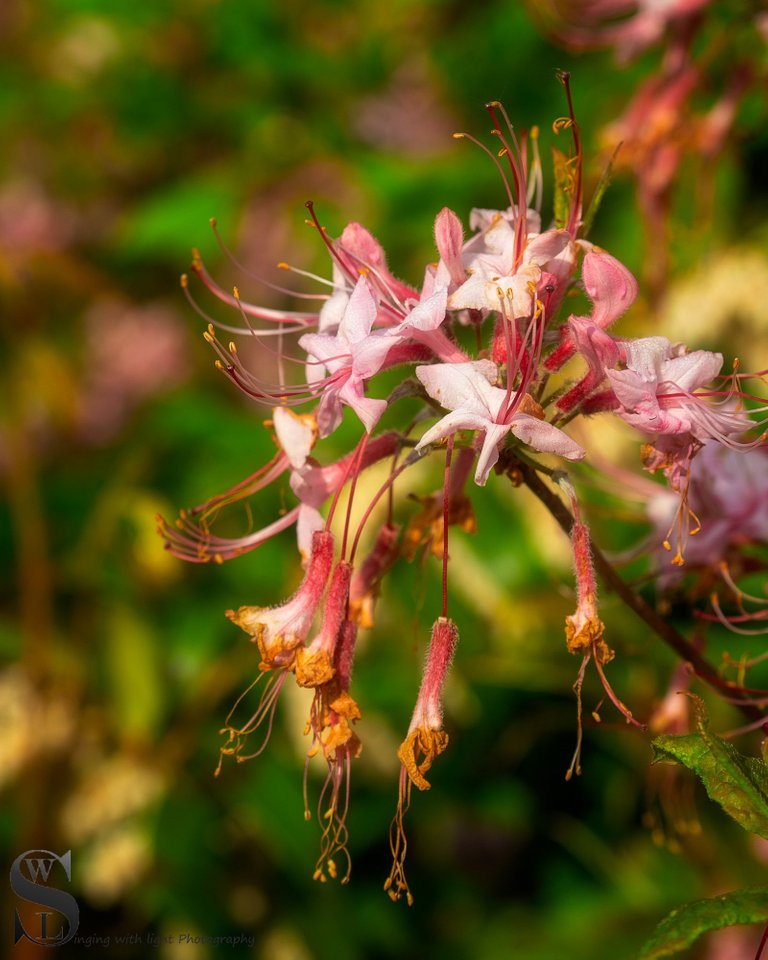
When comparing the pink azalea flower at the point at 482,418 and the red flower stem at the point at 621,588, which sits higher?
the pink azalea flower at the point at 482,418

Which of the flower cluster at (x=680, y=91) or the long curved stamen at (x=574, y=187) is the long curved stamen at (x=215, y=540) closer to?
the long curved stamen at (x=574, y=187)

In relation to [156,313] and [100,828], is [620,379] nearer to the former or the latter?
[100,828]

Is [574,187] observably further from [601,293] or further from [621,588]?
[621,588]

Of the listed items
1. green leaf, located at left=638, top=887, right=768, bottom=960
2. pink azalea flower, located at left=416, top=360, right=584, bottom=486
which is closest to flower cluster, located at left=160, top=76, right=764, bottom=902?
pink azalea flower, located at left=416, top=360, right=584, bottom=486

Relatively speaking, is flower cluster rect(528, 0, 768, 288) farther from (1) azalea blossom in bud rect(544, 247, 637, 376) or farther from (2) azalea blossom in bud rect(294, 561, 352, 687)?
(2) azalea blossom in bud rect(294, 561, 352, 687)

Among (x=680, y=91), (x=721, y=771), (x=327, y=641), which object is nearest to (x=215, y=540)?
(x=327, y=641)

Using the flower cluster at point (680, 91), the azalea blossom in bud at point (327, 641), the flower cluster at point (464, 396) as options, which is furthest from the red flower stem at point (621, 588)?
the flower cluster at point (680, 91)
